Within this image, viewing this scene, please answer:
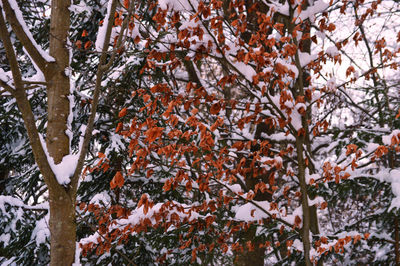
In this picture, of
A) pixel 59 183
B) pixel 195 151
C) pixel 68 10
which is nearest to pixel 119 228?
pixel 195 151

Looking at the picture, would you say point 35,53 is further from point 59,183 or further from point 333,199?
point 333,199

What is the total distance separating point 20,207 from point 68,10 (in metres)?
4.10

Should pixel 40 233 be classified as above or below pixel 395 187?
below

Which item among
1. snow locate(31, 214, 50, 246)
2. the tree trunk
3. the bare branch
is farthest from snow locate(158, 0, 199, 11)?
snow locate(31, 214, 50, 246)

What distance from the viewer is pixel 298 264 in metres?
5.32

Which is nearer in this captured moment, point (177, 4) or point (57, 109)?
point (57, 109)

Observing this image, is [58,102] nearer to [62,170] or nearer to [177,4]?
[62,170]

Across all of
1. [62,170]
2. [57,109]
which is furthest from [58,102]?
[62,170]

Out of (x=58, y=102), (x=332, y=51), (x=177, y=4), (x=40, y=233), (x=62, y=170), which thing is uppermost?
(x=332, y=51)

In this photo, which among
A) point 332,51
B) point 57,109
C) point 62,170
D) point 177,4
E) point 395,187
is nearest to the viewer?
point 62,170

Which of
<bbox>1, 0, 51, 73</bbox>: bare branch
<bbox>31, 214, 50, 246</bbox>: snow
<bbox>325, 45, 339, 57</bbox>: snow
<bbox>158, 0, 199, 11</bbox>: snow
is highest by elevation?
<bbox>325, 45, 339, 57</bbox>: snow

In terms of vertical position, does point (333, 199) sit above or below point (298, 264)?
above

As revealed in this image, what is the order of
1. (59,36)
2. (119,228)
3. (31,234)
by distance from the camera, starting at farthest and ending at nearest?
1. (31,234)
2. (119,228)
3. (59,36)

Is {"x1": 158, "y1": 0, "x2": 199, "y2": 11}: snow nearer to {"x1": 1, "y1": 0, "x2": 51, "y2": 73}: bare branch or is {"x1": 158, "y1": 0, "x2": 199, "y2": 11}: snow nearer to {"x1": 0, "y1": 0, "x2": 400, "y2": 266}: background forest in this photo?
{"x1": 0, "y1": 0, "x2": 400, "y2": 266}: background forest
